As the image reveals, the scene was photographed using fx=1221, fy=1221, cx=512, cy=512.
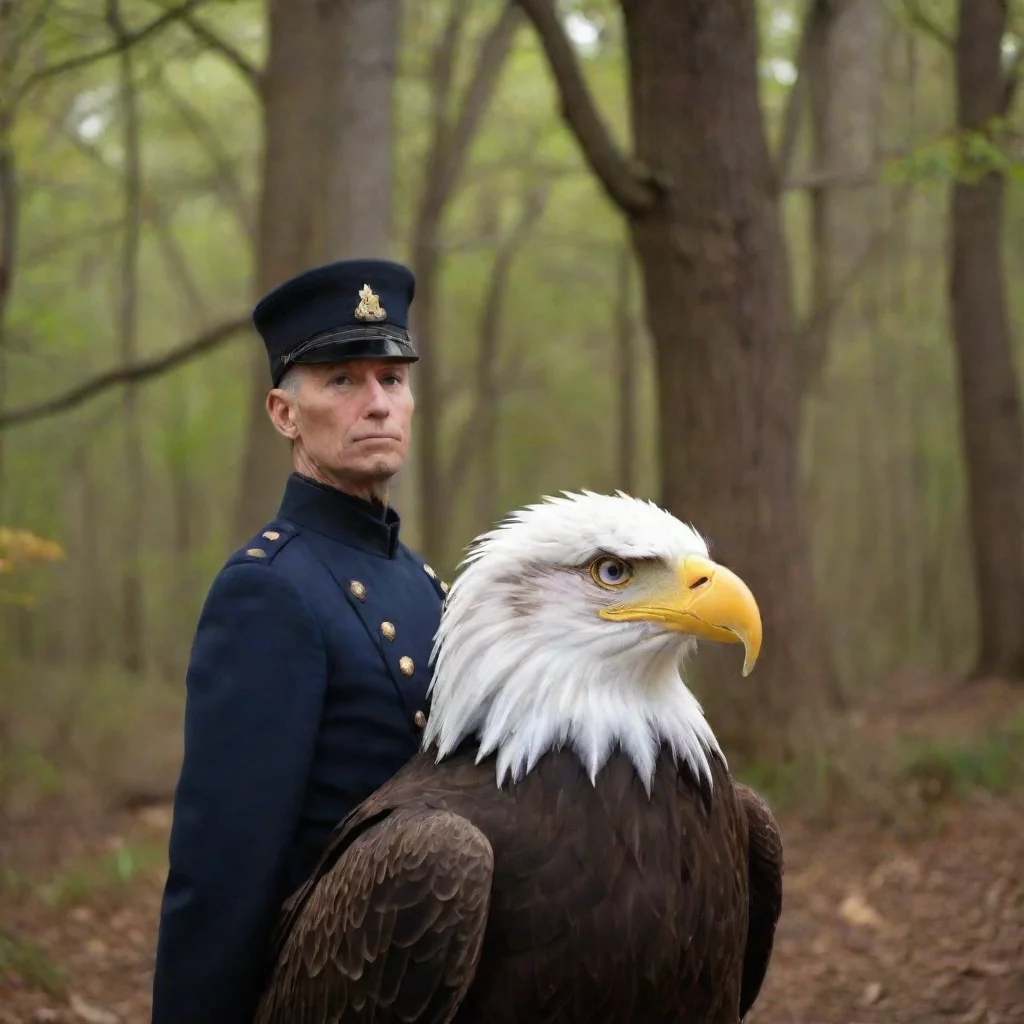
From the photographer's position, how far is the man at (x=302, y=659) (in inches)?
101

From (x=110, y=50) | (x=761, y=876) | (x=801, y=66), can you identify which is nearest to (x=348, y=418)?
(x=761, y=876)

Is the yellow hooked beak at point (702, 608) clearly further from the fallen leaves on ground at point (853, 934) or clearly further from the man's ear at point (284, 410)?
the fallen leaves on ground at point (853, 934)

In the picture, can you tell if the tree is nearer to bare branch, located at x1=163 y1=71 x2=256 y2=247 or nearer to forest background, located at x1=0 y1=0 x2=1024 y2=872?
forest background, located at x1=0 y1=0 x2=1024 y2=872

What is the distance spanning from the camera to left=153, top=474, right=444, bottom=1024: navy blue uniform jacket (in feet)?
8.38

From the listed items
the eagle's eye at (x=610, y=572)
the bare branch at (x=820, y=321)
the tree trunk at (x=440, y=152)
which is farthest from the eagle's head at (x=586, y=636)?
the tree trunk at (x=440, y=152)

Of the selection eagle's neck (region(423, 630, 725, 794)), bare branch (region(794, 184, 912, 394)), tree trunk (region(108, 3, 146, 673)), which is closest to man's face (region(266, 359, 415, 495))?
eagle's neck (region(423, 630, 725, 794))

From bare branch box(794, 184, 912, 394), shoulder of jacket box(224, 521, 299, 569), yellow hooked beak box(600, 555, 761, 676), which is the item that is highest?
bare branch box(794, 184, 912, 394)

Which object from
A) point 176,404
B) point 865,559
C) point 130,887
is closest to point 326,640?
point 130,887

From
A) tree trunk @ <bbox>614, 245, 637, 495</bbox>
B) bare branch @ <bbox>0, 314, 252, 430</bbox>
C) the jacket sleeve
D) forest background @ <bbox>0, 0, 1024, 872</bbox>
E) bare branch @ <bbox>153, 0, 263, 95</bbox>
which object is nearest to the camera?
the jacket sleeve

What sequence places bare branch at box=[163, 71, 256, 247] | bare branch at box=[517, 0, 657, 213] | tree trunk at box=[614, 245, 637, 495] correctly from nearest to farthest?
bare branch at box=[517, 0, 657, 213] < bare branch at box=[163, 71, 256, 247] < tree trunk at box=[614, 245, 637, 495]

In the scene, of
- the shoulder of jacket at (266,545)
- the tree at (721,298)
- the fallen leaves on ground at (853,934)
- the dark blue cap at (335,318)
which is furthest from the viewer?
the tree at (721,298)

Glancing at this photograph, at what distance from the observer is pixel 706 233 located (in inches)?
267

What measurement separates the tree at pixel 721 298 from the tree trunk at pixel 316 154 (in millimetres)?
966

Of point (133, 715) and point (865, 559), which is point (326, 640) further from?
point (865, 559)
